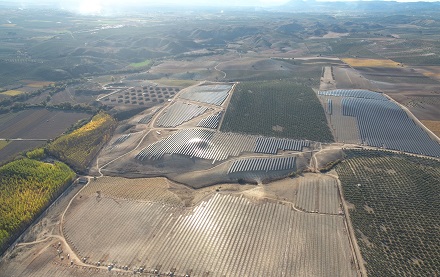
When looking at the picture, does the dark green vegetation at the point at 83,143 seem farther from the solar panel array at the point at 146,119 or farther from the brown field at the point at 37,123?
the solar panel array at the point at 146,119

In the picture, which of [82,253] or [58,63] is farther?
[58,63]

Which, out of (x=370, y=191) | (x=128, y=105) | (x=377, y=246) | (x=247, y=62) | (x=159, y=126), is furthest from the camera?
(x=247, y=62)

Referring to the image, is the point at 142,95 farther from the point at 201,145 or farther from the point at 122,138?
the point at 201,145

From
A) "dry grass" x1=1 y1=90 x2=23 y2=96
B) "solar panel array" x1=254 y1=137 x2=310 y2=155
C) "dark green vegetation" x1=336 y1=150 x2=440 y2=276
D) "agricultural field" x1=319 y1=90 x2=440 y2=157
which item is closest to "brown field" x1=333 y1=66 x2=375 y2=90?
"agricultural field" x1=319 y1=90 x2=440 y2=157

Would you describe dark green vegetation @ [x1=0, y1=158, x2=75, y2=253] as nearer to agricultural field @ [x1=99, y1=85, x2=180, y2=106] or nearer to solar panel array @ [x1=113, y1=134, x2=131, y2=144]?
solar panel array @ [x1=113, y1=134, x2=131, y2=144]

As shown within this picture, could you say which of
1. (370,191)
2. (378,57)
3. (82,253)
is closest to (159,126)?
(82,253)

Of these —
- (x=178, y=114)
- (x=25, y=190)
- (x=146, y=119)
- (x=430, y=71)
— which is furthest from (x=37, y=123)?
(x=430, y=71)

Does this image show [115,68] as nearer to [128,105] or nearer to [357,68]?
[128,105]
